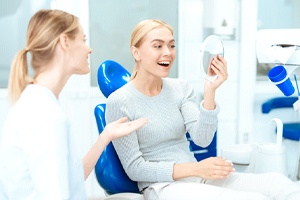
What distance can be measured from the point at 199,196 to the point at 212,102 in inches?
15.1

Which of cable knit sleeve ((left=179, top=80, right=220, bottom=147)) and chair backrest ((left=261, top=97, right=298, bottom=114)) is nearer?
cable knit sleeve ((left=179, top=80, right=220, bottom=147))

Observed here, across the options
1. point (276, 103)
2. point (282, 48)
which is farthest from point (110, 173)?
point (276, 103)

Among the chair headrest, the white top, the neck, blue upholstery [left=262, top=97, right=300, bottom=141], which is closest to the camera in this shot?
the white top

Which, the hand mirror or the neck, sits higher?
Answer: the hand mirror

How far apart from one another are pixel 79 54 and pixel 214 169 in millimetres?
631

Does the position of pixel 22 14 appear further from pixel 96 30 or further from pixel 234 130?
pixel 234 130

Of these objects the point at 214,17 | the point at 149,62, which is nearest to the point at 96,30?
the point at 214,17

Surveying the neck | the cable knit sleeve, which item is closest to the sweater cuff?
the cable knit sleeve

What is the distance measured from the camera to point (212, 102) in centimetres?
163

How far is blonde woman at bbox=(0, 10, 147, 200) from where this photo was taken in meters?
1.09

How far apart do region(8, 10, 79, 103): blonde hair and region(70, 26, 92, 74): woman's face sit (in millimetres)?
56

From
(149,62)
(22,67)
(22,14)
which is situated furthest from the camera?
(22,14)

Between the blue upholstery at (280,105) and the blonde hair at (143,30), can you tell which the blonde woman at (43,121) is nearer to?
the blonde hair at (143,30)

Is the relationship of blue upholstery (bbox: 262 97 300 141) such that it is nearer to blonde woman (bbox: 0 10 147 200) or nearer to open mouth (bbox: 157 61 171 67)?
open mouth (bbox: 157 61 171 67)
